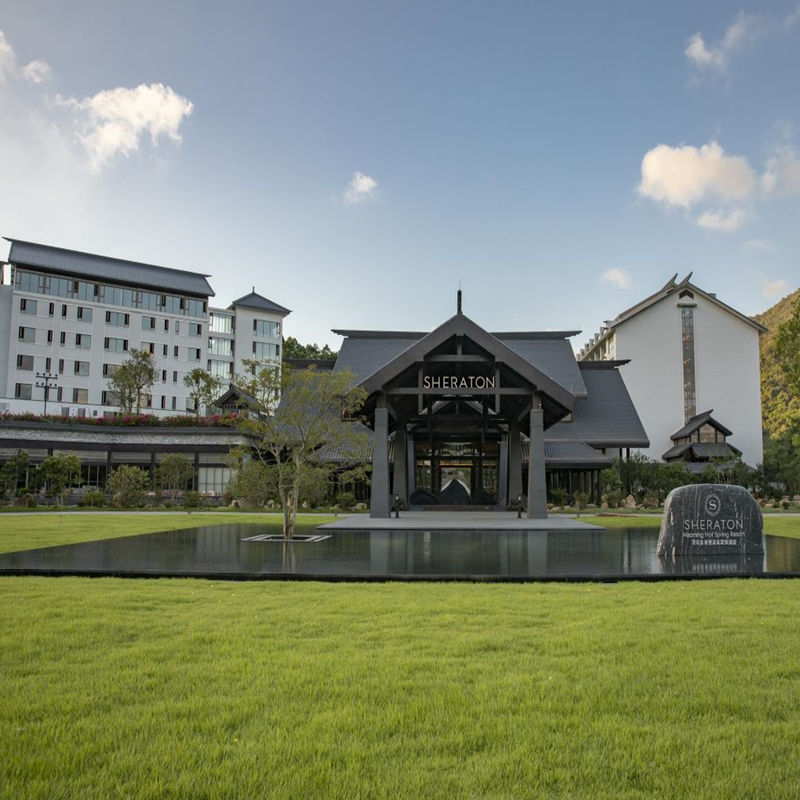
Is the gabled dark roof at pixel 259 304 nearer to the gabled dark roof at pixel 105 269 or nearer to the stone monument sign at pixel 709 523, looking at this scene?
the gabled dark roof at pixel 105 269

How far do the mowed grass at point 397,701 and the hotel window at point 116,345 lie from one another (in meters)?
69.0

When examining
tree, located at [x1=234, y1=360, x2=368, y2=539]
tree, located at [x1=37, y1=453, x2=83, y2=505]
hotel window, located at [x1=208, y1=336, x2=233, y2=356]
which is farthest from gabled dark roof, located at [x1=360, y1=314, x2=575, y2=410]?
hotel window, located at [x1=208, y1=336, x2=233, y2=356]

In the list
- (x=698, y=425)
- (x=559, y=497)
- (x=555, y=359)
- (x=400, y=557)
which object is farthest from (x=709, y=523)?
(x=698, y=425)

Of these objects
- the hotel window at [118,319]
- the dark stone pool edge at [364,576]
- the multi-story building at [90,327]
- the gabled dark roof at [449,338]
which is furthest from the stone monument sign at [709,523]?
the hotel window at [118,319]

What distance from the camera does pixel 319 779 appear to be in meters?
3.34

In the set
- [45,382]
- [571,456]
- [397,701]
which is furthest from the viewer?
[45,382]

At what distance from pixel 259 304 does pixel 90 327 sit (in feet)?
71.8

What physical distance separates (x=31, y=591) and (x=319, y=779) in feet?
22.1

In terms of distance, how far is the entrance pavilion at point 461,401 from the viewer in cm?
2230

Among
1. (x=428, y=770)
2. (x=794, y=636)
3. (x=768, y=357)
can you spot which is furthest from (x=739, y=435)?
(x=428, y=770)

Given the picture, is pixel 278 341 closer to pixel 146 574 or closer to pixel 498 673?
pixel 146 574

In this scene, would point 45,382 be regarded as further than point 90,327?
No

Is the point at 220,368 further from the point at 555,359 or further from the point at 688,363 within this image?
the point at 688,363

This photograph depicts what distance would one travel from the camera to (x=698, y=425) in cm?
5778
